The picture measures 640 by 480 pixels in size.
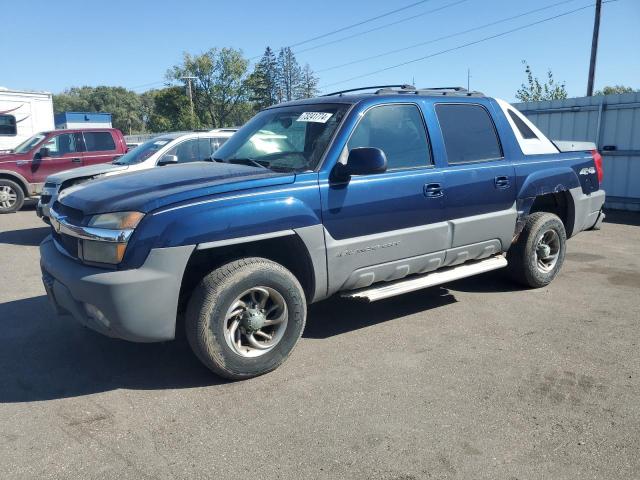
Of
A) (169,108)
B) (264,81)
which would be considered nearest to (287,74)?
(264,81)

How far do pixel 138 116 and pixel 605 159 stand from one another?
98.7m

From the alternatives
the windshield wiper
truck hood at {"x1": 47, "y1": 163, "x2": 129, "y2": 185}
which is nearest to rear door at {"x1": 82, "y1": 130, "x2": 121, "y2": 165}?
truck hood at {"x1": 47, "y1": 163, "x2": 129, "y2": 185}

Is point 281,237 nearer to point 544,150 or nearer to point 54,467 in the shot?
point 54,467

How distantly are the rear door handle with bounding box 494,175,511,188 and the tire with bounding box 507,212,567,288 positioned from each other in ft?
2.08

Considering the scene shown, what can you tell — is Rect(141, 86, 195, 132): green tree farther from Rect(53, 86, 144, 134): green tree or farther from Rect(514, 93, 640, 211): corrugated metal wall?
Rect(514, 93, 640, 211): corrugated metal wall

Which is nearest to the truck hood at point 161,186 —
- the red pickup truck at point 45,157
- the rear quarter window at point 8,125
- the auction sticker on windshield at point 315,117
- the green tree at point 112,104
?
the auction sticker on windshield at point 315,117

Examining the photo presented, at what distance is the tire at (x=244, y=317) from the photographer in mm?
3488

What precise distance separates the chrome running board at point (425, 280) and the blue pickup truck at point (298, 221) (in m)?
0.02

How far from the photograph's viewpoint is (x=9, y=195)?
12.5m

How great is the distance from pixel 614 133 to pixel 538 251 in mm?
7666

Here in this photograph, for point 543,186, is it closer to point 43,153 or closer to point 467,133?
point 467,133

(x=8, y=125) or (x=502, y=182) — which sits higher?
(x=8, y=125)

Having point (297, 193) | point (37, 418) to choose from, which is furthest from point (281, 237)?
point (37, 418)

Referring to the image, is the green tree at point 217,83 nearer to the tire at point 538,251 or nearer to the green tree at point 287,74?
the green tree at point 287,74
